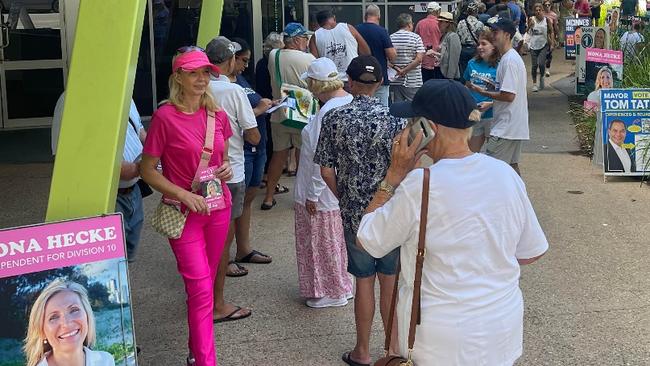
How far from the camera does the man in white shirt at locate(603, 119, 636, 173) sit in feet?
30.0

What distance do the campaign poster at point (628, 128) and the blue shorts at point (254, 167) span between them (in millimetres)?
4204

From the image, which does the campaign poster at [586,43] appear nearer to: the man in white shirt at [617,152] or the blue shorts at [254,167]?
the man in white shirt at [617,152]

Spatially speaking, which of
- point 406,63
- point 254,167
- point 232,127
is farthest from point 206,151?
point 406,63

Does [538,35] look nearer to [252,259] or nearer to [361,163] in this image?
[252,259]

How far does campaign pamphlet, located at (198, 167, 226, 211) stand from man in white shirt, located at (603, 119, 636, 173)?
19.0 ft

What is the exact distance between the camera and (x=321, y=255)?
18.8ft

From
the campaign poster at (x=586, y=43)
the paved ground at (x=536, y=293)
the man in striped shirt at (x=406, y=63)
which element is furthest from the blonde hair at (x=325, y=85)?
the campaign poster at (x=586, y=43)

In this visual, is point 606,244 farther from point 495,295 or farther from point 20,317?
point 20,317

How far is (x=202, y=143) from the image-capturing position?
455 centimetres

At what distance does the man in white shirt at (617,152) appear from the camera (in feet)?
30.0

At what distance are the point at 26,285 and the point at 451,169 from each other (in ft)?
5.53

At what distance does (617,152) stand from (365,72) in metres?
5.38

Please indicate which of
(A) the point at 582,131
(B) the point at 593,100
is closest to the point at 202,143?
(B) the point at 593,100

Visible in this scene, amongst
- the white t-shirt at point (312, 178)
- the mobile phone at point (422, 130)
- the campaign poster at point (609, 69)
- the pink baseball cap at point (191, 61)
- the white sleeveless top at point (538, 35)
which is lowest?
the white sleeveless top at point (538, 35)
